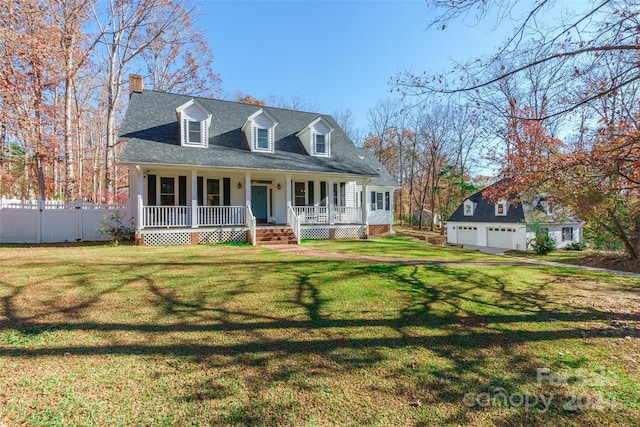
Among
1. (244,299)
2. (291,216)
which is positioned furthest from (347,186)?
(244,299)

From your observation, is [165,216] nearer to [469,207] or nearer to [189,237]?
[189,237]

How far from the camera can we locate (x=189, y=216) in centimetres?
1348

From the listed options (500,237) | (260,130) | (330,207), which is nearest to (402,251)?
(330,207)

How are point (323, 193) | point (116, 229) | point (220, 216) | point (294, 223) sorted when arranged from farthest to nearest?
point (323, 193) < point (294, 223) < point (220, 216) < point (116, 229)

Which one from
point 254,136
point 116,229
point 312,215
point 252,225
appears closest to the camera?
point 116,229

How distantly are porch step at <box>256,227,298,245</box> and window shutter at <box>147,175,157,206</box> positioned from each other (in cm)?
504

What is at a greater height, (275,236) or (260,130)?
(260,130)

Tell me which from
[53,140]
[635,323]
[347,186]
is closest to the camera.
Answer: [635,323]

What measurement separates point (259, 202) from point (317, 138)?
501 cm

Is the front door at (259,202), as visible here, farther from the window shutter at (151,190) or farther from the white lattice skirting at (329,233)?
the window shutter at (151,190)

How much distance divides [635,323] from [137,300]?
8.64 m

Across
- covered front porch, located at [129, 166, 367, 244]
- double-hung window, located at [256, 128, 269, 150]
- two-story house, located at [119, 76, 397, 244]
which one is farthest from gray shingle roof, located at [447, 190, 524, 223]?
double-hung window, located at [256, 128, 269, 150]

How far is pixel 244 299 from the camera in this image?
5.47 metres

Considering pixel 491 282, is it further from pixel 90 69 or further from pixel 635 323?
pixel 90 69
